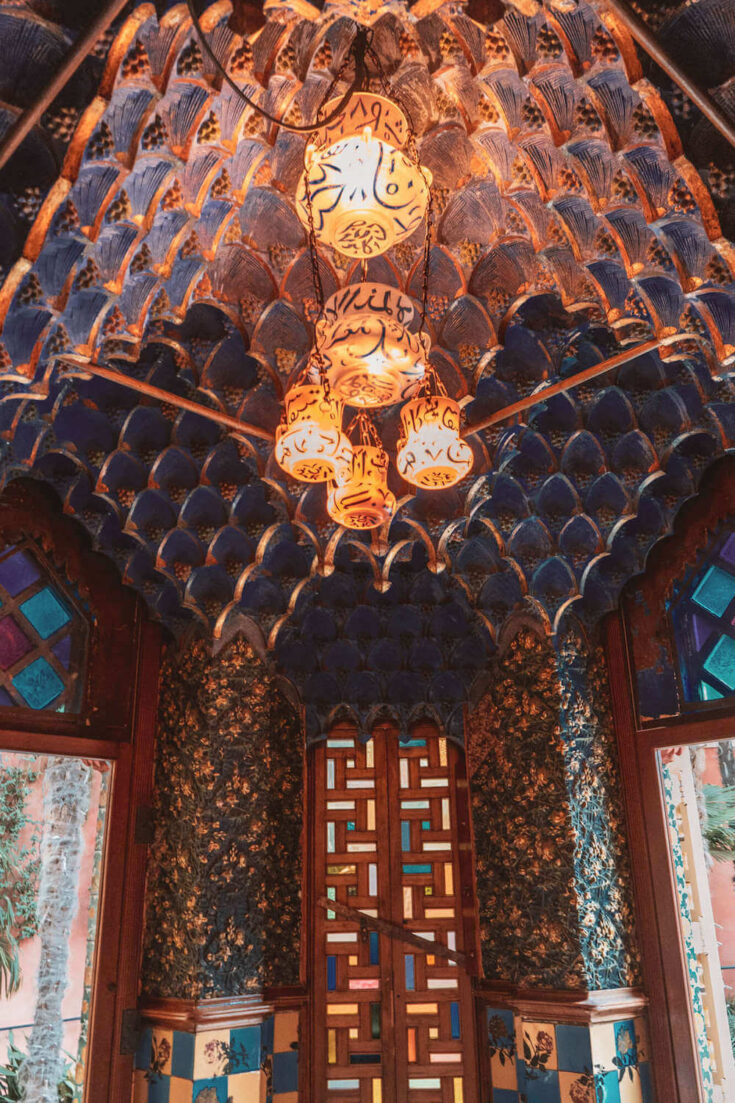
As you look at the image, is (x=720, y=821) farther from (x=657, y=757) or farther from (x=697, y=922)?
(x=657, y=757)

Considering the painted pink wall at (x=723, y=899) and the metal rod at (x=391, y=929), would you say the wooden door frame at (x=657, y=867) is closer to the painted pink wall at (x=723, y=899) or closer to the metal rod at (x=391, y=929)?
the metal rod at (x=391, y=929)

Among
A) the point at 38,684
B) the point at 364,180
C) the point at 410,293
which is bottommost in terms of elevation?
the point at 38,684

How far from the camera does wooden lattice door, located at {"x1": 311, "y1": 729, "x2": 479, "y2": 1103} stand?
5.69 m

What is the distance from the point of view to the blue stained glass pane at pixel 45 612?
5473 millimetres

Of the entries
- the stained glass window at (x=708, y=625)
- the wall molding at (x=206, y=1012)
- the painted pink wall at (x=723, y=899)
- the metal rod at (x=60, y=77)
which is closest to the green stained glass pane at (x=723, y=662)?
the stained glass window at (x=708, y=625)

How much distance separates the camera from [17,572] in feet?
17.8

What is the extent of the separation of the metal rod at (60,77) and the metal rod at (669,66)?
161cm

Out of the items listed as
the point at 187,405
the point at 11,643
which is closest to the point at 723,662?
the point at 187,405

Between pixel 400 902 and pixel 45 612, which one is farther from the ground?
pixel 45 612

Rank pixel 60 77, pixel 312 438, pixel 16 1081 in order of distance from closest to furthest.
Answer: pixel 60 77, pixel 312 438, pixel 16 1081

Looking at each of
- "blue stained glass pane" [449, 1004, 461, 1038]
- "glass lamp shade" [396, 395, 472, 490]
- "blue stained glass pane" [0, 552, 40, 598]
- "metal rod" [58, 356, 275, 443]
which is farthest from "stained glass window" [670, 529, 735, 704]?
"blue stained glass pane" [0, 552, 40, 598]

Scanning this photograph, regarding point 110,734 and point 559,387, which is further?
point 110,734

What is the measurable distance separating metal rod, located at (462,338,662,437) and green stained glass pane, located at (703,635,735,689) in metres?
1.74

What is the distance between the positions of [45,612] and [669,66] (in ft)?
14.0
